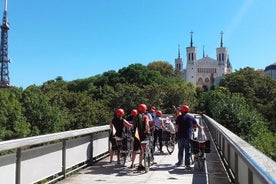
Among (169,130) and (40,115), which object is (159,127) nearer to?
(169,130)

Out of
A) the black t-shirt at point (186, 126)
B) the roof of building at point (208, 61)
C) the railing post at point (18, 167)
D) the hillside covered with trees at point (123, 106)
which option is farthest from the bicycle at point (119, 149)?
the roof of building at point (208, 61)

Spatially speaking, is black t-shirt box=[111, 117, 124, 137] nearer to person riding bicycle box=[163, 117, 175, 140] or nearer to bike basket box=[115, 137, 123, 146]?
bike basket box=[115, 137, 123, 146]

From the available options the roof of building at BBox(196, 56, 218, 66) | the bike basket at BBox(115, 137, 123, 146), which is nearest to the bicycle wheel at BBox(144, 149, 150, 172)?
the bike basket at BBox(115, 137, 123, 146)

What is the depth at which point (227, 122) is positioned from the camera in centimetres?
3188

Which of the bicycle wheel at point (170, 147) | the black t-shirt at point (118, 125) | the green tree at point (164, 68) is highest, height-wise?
the green tree at point (164, 68)

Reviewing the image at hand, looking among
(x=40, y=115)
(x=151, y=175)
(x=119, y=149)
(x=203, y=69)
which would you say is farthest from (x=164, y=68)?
(x=151, y=175)

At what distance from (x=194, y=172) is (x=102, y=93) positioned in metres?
74.9

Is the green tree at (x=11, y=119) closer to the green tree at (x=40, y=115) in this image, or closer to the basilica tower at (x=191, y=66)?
the green tree at (x=40, y=115)

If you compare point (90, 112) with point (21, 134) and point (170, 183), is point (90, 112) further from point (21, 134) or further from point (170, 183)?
point (170, 183)

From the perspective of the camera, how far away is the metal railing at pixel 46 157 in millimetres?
6965

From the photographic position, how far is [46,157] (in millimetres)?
8562

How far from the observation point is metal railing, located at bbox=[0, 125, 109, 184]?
6.96 metres

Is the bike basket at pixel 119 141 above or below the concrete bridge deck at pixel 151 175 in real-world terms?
above

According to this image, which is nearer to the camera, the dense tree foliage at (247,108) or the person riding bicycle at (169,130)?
the person riding bicycle at (169,130)
